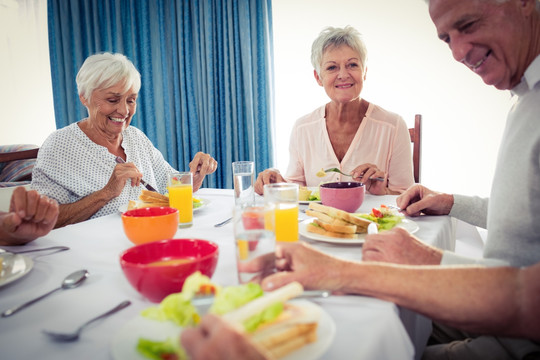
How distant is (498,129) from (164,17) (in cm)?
328

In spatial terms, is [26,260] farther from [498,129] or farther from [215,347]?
[498,129]

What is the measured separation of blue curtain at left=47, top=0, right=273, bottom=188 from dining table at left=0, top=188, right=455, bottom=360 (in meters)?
2.57

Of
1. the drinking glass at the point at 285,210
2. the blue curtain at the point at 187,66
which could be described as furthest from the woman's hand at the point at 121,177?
the blue curtain at the point at 187,66

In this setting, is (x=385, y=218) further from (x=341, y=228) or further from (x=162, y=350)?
(x=162, y=350)

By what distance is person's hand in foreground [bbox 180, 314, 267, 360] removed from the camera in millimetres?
383

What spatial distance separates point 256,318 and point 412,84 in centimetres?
297

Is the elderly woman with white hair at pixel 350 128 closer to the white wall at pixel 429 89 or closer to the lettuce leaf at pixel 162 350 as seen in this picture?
the white wall at pixel 429 89

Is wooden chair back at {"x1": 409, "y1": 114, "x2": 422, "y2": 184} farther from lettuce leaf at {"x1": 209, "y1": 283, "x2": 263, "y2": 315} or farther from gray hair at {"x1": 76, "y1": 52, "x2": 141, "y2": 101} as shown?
lettuce leaf at {"x1": 209, "y1": 283, "x2": 263, "y2": 315}

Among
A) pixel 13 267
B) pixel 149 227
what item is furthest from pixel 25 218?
pixel 149 227

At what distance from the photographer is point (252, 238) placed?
701 mm

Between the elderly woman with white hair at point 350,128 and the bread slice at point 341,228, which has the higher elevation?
the elderly woman with white hair at point 350,128

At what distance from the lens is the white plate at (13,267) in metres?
0.73

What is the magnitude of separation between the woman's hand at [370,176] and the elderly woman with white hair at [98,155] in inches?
28.0

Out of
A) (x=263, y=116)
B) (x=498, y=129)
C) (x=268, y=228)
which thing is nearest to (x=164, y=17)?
(x=263, y=116)
